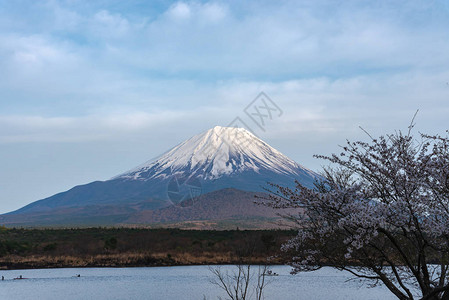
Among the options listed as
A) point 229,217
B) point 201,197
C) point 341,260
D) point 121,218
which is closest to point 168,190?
point 201,197

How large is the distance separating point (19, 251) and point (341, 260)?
41374mm

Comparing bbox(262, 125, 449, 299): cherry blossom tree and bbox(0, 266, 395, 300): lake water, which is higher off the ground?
bbox(262, 125, 449, 299): cherry blossom tree

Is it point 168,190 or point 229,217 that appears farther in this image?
point 168,190

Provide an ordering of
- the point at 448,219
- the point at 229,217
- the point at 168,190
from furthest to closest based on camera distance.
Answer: the point at 168,190 < the point at 229,217 < the point at 448,219

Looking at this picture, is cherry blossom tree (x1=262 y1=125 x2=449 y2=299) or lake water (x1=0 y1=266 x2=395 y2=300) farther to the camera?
lake water (x1=0 y1=266 x2=395 y2=300)

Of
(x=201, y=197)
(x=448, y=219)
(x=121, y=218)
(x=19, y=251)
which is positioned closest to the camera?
(x=448, y=219)

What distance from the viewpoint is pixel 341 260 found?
10.1 m

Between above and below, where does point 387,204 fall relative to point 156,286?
above

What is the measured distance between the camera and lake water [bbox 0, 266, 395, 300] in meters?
26.4

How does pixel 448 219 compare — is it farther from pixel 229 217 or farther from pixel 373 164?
pixel 229 217

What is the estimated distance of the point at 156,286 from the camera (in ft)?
97.3

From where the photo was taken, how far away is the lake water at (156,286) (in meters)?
26.4

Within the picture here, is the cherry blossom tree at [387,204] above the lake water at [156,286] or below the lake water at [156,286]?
above

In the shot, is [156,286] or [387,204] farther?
[156,286]
